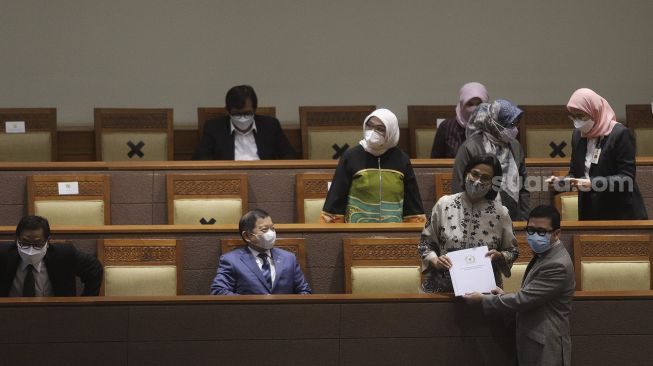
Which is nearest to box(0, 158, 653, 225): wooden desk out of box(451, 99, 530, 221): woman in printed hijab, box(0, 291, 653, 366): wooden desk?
box(451, 99, 530, 221): woman in printed hijab

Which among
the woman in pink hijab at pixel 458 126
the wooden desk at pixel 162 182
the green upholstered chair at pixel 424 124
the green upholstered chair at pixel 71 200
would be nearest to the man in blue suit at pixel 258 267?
the wooden desk at pixel 162 182

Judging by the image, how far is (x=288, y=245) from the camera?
147 inches

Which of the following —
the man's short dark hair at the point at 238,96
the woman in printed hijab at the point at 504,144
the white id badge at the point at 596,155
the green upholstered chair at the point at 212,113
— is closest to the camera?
the woman in printed hijab at the point at 504,144

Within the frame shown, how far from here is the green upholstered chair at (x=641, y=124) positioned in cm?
526

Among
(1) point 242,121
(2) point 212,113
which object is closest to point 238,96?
(1) point 242,121

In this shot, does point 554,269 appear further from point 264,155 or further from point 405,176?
point 264,155

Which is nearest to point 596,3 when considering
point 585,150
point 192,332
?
point 585,150

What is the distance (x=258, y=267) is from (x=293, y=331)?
0.39m

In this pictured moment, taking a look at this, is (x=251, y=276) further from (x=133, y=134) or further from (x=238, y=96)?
(x=133, y=134)

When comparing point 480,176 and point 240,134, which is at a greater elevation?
point 240,134

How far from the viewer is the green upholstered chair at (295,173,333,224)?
431 cm

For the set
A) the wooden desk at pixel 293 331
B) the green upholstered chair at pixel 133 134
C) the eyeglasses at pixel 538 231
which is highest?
the green upholstered chair at pixel 133 134

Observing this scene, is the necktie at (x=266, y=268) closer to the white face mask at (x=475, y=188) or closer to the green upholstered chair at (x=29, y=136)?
the white face mask at (x=475, y=188)

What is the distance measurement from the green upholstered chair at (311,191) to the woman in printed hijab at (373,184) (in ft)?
1.24
